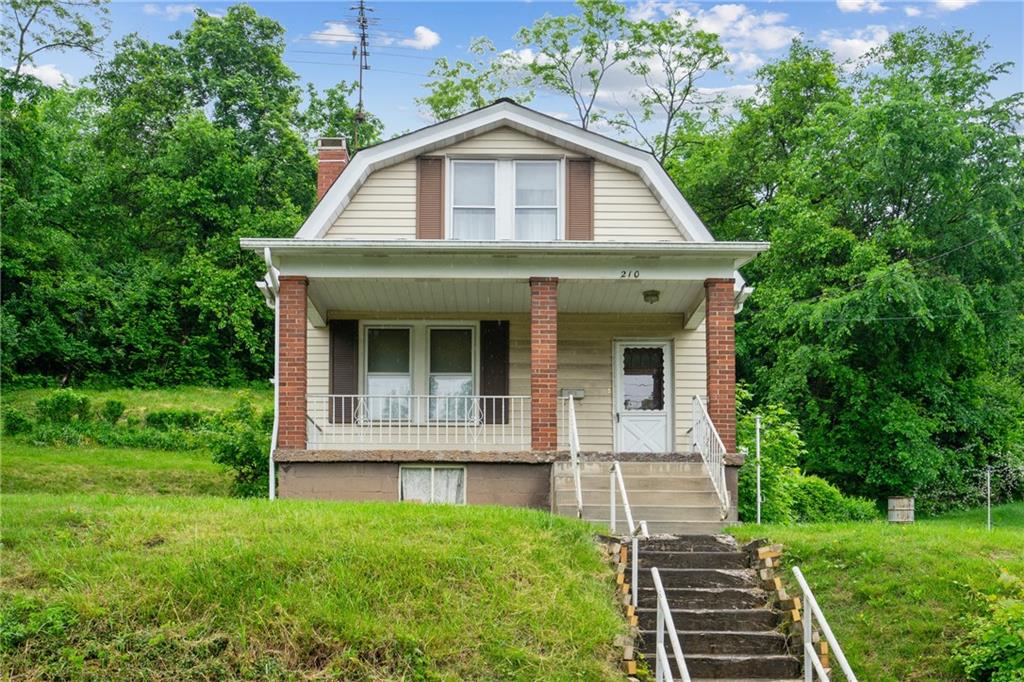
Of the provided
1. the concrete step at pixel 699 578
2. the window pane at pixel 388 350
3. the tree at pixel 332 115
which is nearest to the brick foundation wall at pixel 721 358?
the concrete step at pixel 699 578

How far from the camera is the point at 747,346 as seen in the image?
27344 mm

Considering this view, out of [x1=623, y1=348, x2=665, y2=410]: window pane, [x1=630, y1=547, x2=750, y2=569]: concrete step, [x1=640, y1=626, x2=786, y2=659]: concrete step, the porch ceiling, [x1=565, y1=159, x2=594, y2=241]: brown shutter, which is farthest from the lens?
[x1=623, y1=348, x2=665, y2=410]: window pane

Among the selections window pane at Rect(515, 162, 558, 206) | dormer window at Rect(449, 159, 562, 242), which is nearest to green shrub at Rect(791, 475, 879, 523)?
Answer: dormer window at Rect(449, 159, 562, 242)

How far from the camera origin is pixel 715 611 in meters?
8.80

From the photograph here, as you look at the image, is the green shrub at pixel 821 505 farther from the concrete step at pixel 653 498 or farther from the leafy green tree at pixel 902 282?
the concrete step at pixel 653 498

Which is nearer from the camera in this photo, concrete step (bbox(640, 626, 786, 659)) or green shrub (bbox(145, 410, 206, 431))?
concrete step (bbox(640, 626, 786, 659))

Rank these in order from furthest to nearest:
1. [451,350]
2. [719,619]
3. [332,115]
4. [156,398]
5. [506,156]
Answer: [332,115], [156,398], [451,350], [506,156], [719,619]

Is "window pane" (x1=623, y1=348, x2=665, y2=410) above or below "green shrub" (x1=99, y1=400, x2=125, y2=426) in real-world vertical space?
above

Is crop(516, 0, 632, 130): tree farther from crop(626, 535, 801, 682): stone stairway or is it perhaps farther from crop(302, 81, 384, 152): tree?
crop(626, 535, 801, 682): stone stairway

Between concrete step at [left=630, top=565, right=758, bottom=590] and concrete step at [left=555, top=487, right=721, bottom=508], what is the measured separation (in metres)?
2.75

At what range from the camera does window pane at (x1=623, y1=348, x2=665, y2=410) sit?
54.4 ft

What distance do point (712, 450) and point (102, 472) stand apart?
36.5ft

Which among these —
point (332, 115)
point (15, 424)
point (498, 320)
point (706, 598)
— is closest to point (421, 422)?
point (498, 320)

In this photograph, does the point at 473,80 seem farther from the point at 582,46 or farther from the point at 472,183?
the point at 472,183
